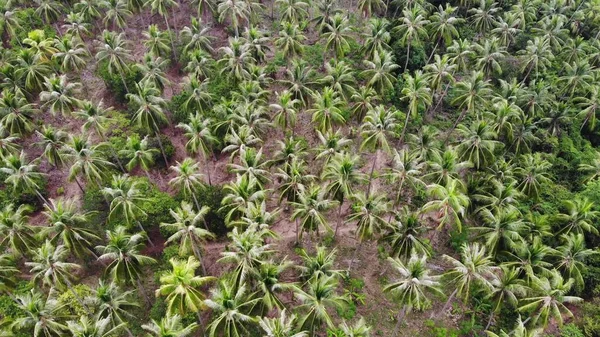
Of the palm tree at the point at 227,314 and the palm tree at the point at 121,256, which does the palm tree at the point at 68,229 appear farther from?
the palm tree at the point at 227,314

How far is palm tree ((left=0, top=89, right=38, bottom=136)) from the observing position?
43.7m

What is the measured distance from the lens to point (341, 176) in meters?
35.6

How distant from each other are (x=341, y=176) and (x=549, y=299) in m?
17.2

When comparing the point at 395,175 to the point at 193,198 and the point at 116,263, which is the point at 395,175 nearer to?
the point at 193,198

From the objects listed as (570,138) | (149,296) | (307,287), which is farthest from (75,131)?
(570,138)

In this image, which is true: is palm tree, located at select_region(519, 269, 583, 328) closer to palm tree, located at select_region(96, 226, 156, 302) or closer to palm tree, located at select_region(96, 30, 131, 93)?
palm tree, located at select_region(96, 226, 156, 302)

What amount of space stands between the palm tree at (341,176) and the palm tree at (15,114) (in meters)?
32.0

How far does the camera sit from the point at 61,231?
113 feet

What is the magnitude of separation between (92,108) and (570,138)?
167 feet

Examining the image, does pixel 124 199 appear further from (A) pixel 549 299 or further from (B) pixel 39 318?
(A) pixel 549 299

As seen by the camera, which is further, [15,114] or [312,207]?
[15,114]

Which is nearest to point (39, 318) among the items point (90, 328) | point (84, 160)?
point (90, 328)

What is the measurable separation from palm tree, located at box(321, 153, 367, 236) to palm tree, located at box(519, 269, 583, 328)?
587 inches

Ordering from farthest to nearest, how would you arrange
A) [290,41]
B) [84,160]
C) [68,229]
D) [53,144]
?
[290,41] < [53,144] < [84,160] < [68,229]
